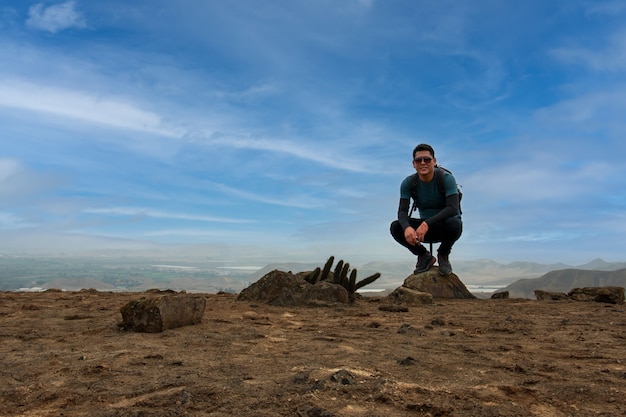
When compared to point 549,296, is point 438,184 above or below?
above

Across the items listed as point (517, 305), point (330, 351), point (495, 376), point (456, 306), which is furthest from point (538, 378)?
point (517, 305)

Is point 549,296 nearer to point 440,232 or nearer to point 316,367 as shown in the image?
point 440,232

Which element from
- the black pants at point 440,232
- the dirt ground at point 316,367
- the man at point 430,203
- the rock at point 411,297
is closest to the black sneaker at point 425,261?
the black pants at point 440,232

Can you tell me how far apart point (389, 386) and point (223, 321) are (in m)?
3.40

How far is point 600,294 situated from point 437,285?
3218 millimetres

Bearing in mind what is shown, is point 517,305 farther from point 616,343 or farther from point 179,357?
point 179,357

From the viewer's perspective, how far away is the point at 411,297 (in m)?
8.36

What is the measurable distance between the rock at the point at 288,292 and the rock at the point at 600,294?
17.0 ft


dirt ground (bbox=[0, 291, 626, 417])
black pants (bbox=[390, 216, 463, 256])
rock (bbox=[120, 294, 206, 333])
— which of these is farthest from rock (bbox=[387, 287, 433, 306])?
rock (bbox=[120, 294, 206, 333])

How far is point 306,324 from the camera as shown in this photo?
19.2 feet

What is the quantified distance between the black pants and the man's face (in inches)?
42.0

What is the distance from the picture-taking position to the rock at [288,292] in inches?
311

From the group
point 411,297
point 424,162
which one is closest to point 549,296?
point 411,297

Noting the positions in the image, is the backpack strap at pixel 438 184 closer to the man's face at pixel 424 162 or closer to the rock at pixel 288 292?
the man's face at pixel 424 162
